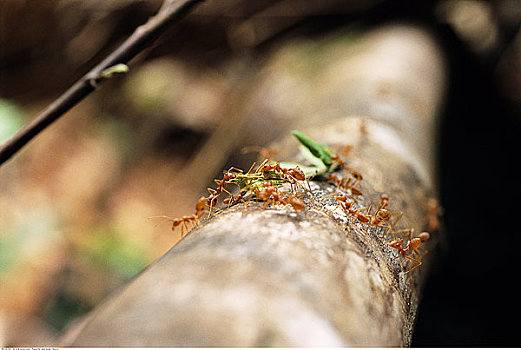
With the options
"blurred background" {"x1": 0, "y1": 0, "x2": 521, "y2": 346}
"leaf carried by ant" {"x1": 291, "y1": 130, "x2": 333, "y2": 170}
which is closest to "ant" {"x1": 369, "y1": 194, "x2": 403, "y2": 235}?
"leaf carried by ant" {"x1": 291, "y1": 130, "x2": 333, "y2": 170}

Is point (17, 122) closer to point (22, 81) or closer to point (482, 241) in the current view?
point (22, 81)

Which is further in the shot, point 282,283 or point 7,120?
point 7,120

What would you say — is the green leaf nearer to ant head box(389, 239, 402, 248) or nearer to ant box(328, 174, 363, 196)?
ant box(328, 174, 363, 196)

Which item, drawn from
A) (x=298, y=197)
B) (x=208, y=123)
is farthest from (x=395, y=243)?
(x=208, y=123)

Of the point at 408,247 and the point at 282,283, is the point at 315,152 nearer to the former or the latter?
the point at 408,247

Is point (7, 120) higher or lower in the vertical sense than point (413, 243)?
higher

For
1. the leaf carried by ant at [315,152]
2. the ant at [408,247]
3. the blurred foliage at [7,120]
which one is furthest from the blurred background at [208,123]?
the ant at [408,247]
